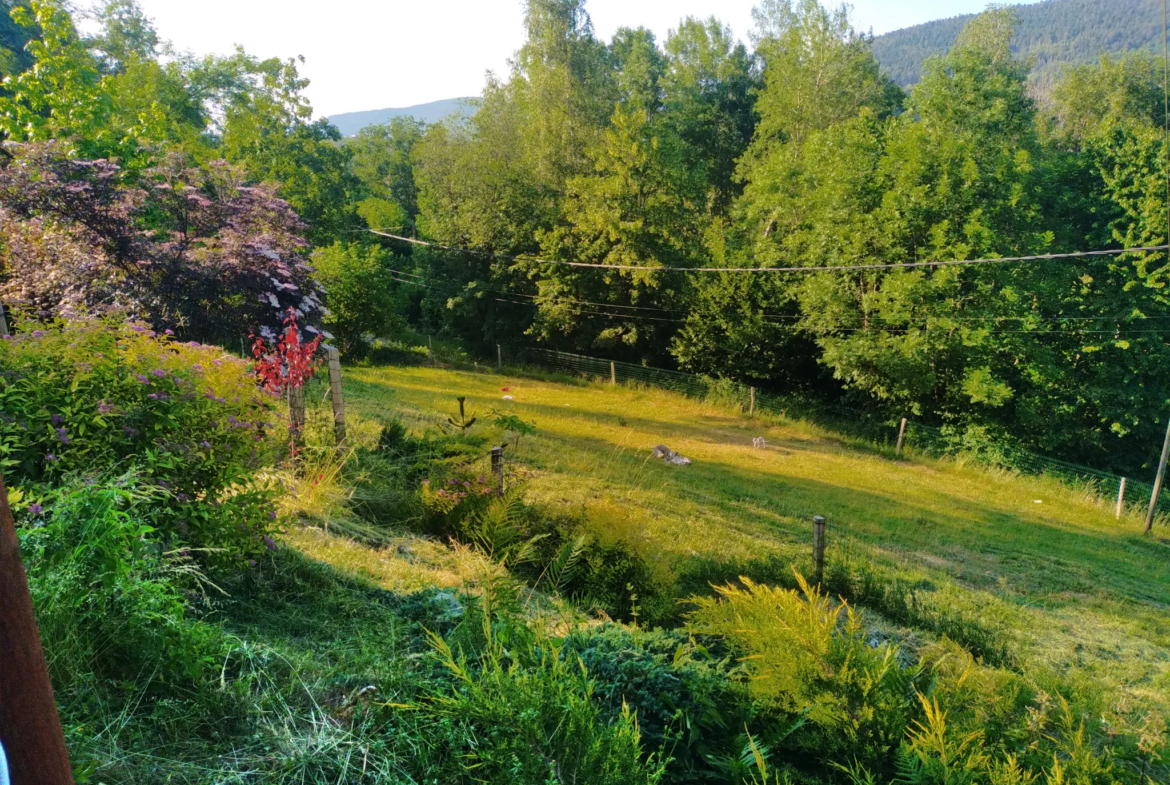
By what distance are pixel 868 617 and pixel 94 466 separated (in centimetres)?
557

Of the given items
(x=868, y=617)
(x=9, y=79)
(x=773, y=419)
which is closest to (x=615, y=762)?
(x=868, y=617)

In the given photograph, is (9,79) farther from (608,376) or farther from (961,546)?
(608,376)

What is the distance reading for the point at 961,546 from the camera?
33.4 feet

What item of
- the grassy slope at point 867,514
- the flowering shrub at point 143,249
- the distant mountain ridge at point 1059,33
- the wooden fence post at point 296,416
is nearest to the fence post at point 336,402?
the wooden fence post at point 296,416

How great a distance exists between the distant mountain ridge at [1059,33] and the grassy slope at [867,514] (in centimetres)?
→ 10590

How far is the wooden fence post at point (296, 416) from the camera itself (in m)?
6.54

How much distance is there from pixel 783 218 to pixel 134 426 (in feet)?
76.1

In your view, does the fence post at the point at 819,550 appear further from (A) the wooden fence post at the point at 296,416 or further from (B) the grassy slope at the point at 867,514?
(A) the wooden fence post at the point at 296,416

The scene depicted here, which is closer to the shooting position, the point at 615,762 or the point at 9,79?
the point at 615,762

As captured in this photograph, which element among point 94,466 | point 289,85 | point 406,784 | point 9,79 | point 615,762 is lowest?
point 406,784

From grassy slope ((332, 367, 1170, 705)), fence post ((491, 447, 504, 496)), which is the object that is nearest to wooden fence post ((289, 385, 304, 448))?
fence post ((491, 447, 504, 496))

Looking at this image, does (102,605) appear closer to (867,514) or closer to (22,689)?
(22,689)

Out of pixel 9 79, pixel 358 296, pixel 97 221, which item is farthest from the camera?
pixel 358 296

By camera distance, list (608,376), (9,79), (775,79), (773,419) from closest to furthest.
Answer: (9,79) → (773,419) → (608,376) → (775,79)
